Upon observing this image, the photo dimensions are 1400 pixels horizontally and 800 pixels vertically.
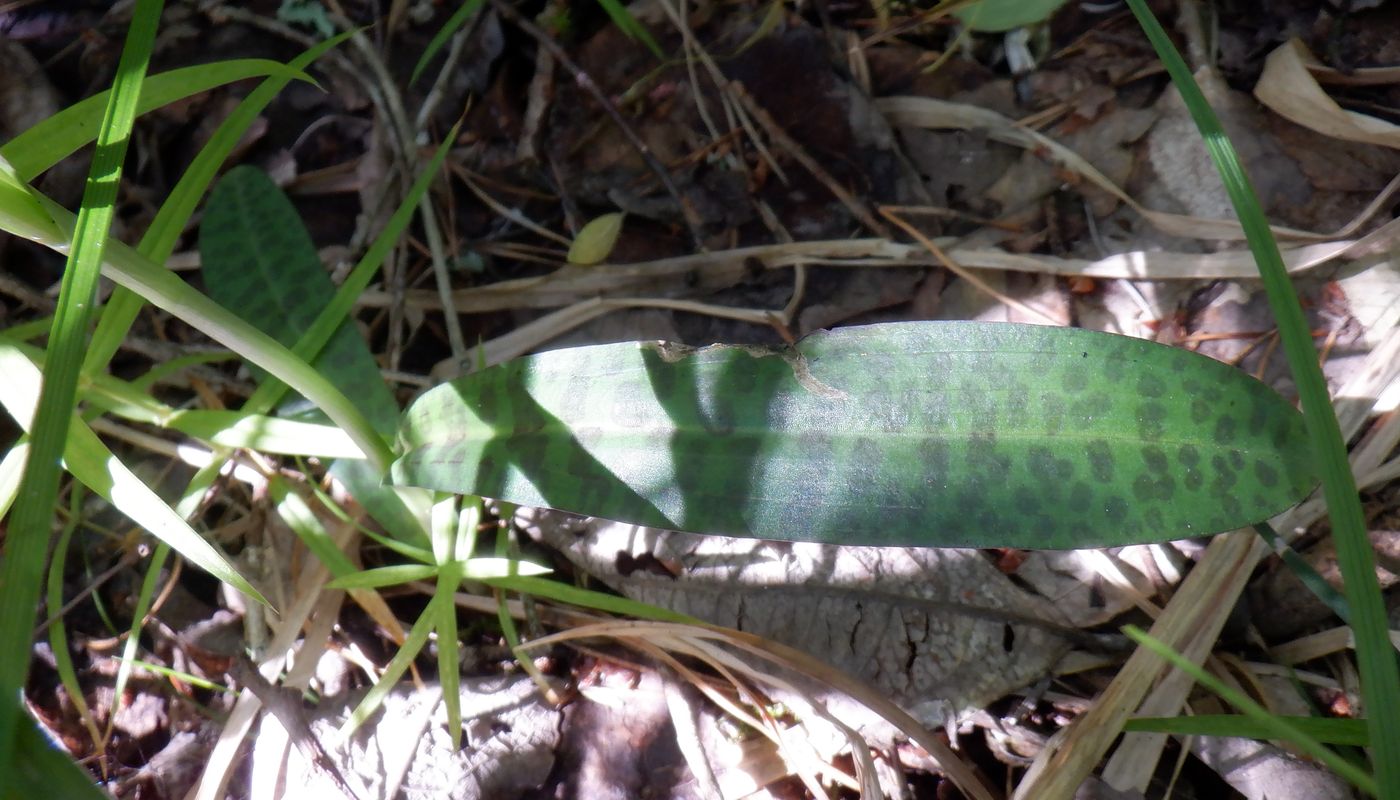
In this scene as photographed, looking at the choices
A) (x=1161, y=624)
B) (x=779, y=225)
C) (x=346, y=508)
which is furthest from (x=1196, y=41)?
(x=346, y=508)

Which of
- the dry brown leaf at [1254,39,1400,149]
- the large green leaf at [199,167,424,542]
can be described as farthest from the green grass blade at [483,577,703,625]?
the dry brown leaf at [1254,39,1400,149]

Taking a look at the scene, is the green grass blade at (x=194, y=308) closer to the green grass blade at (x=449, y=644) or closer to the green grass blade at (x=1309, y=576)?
the green grass blade at (x=449, y=644)

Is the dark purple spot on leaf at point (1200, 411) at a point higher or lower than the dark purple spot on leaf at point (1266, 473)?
higher

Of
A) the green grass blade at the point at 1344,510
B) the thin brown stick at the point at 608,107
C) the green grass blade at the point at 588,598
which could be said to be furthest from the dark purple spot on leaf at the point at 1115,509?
the thin brown stick at the point at 608,107

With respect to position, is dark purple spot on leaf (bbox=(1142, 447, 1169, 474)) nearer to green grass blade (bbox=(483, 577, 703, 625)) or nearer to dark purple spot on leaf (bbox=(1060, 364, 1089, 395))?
dark purple spot on leaf (bbox=(1060, 364, 1089, 395))

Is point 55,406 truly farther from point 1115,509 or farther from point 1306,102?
point 1306,102

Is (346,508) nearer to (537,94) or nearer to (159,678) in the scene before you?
(159,678)
